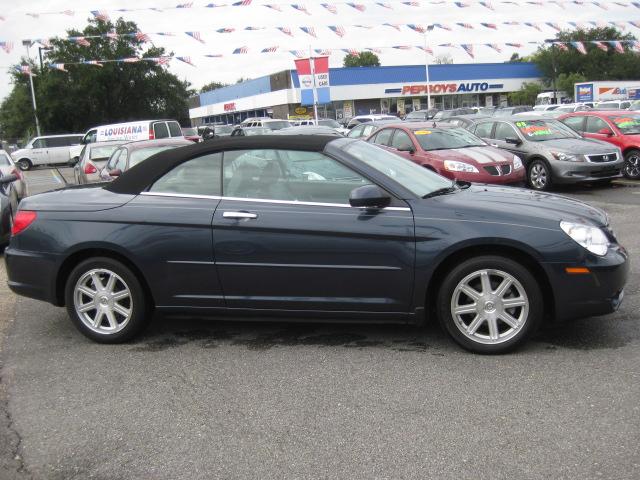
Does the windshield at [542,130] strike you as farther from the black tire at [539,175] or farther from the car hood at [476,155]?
the car hood at [476,155]

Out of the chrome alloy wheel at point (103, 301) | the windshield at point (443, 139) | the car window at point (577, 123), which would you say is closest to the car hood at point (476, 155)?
the windshield at point (443, 139)

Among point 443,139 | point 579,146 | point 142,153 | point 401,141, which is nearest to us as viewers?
point 142,153

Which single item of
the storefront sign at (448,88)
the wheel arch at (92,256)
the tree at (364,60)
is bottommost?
the wheel arch at (92,256)

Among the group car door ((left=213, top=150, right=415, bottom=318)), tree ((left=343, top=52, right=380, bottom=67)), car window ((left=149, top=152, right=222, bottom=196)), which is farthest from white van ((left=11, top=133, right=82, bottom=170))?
tree ((left=343, top=52, right=380, bottom=67))

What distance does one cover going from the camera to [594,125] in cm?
1520

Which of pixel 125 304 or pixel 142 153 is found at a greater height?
pixel 142 153

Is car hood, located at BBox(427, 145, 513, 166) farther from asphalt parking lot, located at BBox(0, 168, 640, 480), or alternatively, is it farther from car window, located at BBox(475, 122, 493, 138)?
asphalt parking lot, located at BBox(0, 168, 640, 480)

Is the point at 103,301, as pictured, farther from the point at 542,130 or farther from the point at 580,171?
the point at 542,130

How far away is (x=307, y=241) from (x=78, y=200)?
195 centimetres

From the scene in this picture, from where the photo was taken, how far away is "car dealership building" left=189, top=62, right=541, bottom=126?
206 ft

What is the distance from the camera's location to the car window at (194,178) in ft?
15.9

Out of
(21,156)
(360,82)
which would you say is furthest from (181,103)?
(21,156)

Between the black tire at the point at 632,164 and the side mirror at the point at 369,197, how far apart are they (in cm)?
1167

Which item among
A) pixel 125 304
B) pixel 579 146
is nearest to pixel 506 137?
pixel 579 146
